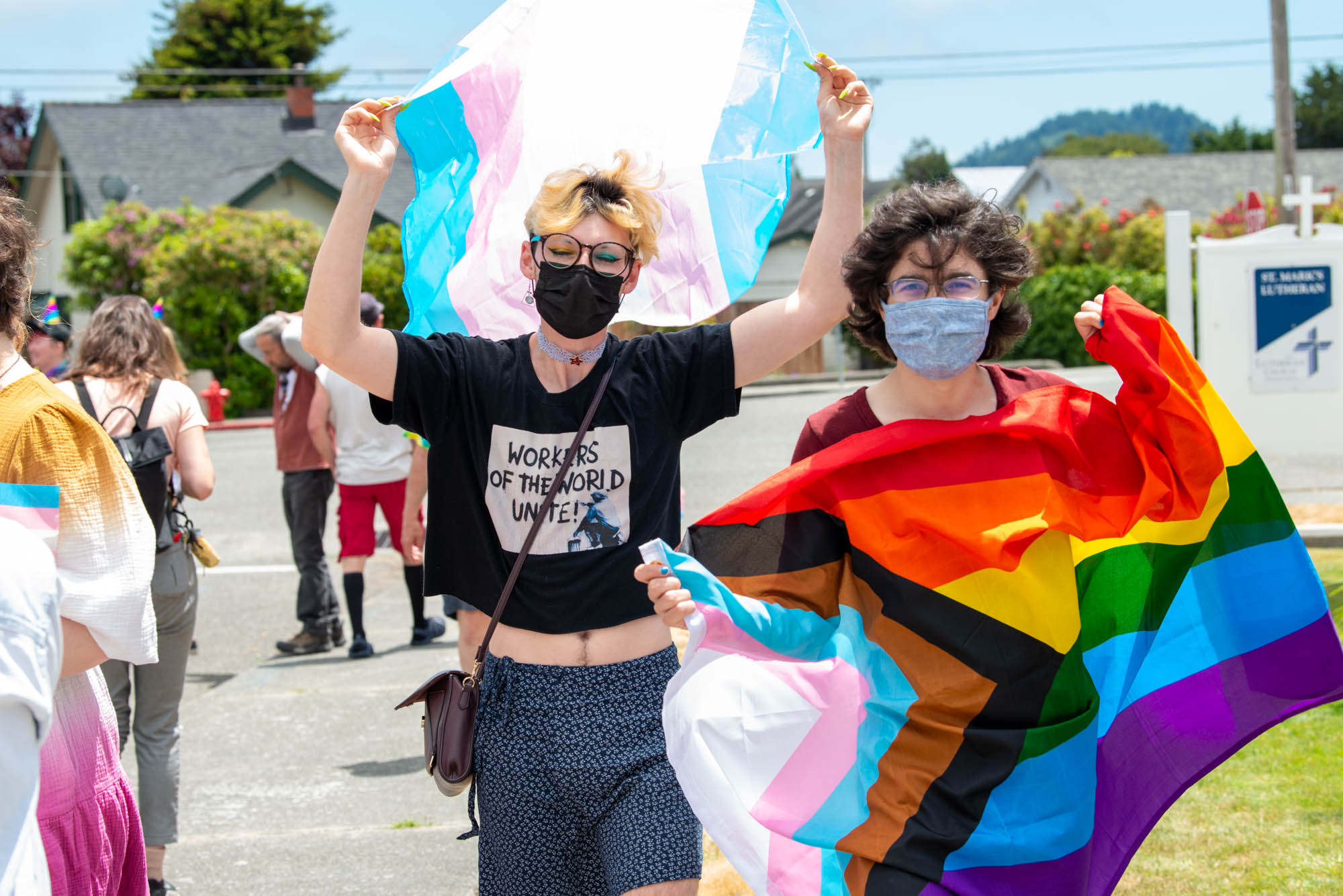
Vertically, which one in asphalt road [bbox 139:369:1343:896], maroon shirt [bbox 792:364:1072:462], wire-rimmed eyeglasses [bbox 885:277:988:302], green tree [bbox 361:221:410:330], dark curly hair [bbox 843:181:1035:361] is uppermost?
green tree [bbox 361:221:410:330]

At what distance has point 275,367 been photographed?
7883mm

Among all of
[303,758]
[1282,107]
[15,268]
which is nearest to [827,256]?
[15,268]

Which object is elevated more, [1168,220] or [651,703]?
[1168,220]

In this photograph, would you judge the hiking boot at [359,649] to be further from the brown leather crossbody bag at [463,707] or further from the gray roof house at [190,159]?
the gray roof house at [190,159]

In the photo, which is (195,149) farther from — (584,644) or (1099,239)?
(584,644)

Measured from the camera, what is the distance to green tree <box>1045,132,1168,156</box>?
9838 centimetres

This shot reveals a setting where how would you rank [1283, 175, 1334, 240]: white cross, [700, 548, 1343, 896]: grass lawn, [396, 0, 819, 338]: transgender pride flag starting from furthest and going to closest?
[1283, 175, 1334, 240]: white cross, [700, 548, 1343, 896]: grass lawn, [396, 0, 819, 338]: transgender pride flag

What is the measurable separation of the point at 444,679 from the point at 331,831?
254 centimetres

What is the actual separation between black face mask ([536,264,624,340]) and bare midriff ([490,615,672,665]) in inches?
24.6

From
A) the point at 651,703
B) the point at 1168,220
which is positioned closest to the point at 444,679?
the point at 651,703

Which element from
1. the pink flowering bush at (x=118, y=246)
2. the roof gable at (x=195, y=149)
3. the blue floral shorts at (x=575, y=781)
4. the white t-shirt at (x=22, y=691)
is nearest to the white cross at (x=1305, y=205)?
the blue floral shorts at (x=575, y=781)

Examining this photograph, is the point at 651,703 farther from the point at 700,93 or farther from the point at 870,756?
the point at 700,93

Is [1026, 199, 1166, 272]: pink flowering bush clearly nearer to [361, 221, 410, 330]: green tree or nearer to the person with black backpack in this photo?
[361, 221, 410, 330]: green tree

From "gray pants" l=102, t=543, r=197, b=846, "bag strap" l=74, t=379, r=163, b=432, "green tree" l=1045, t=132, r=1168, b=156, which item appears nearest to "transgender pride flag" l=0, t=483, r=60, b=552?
"gray pants" l=102, t=543, r=197, b=846
